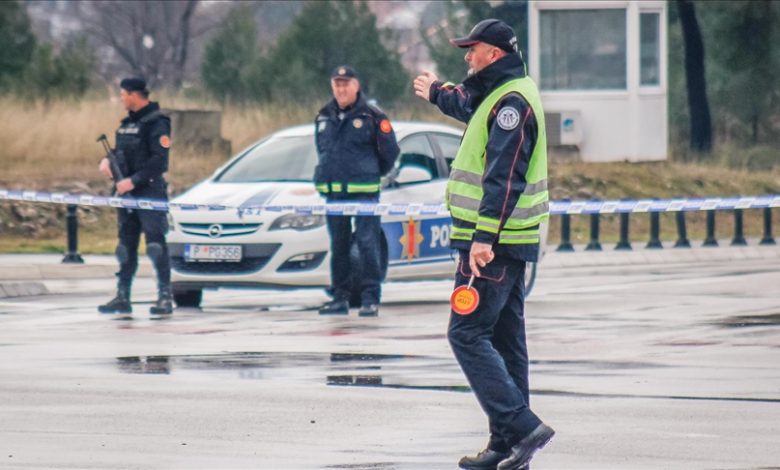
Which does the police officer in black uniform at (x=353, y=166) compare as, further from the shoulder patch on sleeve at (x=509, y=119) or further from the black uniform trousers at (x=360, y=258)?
the shoulder patch on sleeve at (x=509, y=119)

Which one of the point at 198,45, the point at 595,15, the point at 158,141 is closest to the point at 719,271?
the point at 158,141

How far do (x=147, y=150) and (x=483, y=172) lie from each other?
25.7ft

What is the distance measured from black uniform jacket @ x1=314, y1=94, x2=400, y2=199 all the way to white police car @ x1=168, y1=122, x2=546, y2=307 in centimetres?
77

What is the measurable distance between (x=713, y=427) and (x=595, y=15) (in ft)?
87.1

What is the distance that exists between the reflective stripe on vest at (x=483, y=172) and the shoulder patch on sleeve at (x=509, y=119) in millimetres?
96

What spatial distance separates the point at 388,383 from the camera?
427 inches

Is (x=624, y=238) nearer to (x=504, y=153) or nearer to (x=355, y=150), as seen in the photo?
(x=355, y=150)

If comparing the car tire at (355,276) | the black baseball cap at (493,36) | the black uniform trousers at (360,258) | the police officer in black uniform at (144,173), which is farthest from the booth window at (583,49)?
the black baseball cap at (493,36)

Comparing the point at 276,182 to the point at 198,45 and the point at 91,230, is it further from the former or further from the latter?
the point at 198,45

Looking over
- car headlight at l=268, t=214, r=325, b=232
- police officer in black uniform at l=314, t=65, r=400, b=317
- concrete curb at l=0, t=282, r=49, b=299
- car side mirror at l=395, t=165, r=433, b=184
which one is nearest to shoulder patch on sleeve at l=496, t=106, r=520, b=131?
police officer in black uniform at l=314, t=65, r=400, b=317

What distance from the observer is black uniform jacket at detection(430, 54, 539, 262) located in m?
8.02

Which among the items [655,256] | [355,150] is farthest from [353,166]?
[655,256]

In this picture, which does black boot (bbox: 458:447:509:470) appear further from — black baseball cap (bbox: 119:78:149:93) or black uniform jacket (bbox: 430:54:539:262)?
black baseball cap (bbox: 119:78:149:93)

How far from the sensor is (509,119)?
318 inches
